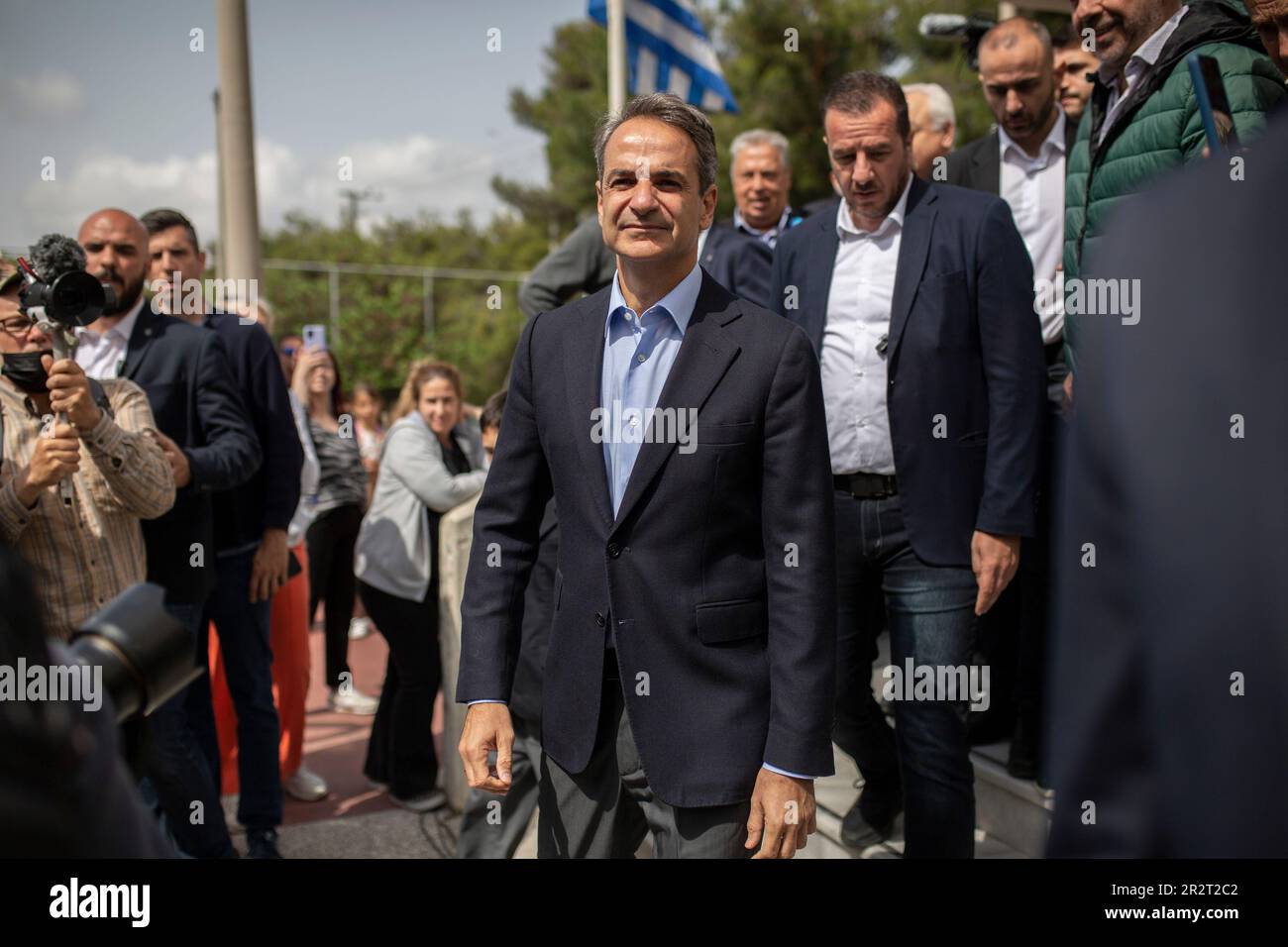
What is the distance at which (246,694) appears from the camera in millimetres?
4594

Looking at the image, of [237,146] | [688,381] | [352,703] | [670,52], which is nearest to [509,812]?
[688,381]

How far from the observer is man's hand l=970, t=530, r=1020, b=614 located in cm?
334

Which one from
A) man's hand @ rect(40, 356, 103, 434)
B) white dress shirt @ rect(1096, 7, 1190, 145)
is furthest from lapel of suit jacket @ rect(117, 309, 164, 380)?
white dress shirt @ rect(1096, 7, 1190, 145)

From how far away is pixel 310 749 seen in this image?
628cm

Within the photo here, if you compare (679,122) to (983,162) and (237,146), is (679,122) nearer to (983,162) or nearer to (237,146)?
(983,162)

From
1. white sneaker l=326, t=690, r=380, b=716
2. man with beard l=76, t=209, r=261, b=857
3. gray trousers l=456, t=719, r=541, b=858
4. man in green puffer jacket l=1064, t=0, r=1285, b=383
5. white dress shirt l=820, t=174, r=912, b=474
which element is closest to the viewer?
man in green puffer jacket l=1064, t=0, r=1285, b=383

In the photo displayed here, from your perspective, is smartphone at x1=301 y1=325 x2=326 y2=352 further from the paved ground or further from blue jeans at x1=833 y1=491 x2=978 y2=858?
blue jeans at x1=833 y1=491 x2=978 y2=858

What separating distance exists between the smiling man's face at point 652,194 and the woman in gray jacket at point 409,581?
2987 mm

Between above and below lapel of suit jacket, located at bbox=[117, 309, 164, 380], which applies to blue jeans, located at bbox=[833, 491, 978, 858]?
below

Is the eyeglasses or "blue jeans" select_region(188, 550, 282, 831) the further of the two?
"blue jeans" select_region(188, 550, 282, 831)

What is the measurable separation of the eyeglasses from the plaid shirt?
0.18m

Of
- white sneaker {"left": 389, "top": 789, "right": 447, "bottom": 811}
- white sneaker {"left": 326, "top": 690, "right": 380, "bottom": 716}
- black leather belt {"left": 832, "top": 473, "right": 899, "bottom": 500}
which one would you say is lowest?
white sneaker {"left": 326, "top": 690, "right": 380, "bottom": 716}

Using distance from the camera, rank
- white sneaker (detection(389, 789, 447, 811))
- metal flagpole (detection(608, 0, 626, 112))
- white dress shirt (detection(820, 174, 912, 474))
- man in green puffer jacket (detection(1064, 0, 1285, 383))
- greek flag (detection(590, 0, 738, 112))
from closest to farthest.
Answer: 1. man in green puffer jacket (detection(1064, 0, 1285, 383))
2. white dress shirt (detection(820, 174, 912, 474))
3. white sneaker (detection(389, 789, 447, 811))
4. metal flagpole (detection(608, 0, 626, 112))
5. greek flag (detection(590, 0, 738, 112))
